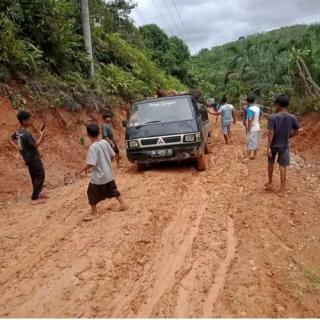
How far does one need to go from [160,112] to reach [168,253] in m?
5.61

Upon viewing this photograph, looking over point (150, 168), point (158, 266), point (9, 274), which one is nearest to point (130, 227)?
point (158, 266)

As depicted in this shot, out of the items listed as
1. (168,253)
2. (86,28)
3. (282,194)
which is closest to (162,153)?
(282,194)

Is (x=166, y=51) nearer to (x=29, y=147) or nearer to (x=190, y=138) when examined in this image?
(x=190, y=138)

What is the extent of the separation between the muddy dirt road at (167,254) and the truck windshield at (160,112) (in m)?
2.06

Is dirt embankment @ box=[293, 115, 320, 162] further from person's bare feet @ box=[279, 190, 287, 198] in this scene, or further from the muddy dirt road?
person's bare feet @ box=[279, 190, 287, 198]

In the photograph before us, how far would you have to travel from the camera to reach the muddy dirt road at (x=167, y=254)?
434 centimetres

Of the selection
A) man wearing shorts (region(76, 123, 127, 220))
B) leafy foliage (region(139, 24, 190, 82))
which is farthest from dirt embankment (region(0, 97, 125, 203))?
leafy foliage (region(139, 24, 190, 82))

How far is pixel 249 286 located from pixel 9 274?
280cm

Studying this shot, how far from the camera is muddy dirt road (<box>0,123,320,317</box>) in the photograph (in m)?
4.34

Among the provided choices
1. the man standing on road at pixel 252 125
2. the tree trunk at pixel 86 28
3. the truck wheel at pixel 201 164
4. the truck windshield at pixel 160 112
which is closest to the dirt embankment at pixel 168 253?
the truck wheel at pixel 201 164

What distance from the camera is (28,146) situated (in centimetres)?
808

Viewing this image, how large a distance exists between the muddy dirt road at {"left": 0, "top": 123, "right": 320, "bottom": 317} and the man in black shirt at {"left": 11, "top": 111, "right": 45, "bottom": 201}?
61 cm

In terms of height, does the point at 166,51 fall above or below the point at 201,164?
above

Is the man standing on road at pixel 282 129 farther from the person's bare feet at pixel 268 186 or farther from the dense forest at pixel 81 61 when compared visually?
the dense forest at pixel 81 61
